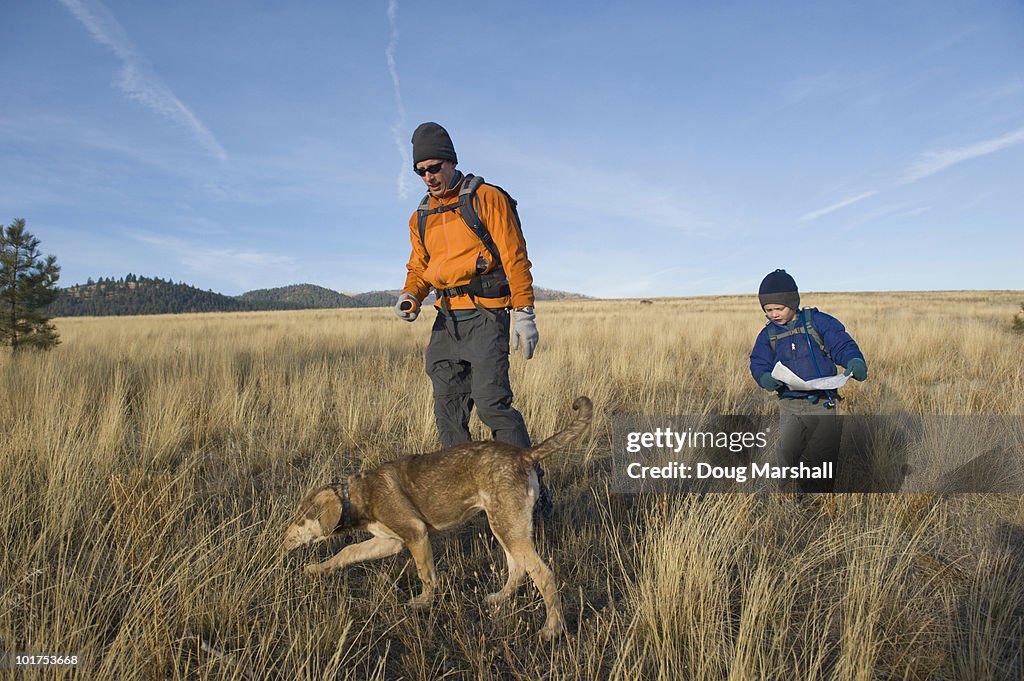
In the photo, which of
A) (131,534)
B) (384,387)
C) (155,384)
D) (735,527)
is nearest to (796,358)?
(735,527)

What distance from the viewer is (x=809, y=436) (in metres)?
3.75

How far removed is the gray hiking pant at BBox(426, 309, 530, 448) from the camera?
3510mm

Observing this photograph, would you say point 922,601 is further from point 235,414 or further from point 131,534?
point 235,414

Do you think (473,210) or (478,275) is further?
(478,275)

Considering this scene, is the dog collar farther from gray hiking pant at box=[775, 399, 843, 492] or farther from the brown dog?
gray hiking pant at box=[775, 399, 843, 492]

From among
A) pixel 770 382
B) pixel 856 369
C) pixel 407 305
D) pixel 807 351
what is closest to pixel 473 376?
pixel 407 305

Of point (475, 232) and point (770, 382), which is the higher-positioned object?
point (475, 232)

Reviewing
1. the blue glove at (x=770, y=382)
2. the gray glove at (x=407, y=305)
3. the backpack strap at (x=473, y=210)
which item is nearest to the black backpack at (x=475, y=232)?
the backpack strap at (x=473, y=210)

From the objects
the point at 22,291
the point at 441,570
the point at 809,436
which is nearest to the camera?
the point at 441,570

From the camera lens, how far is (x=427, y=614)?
2.62 metres

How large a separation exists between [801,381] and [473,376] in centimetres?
233

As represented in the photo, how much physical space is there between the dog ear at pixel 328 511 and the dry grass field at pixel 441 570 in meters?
0.27

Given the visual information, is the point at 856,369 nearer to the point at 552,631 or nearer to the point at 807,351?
the point at 807,351

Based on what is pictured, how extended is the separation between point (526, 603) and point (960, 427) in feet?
15.5
